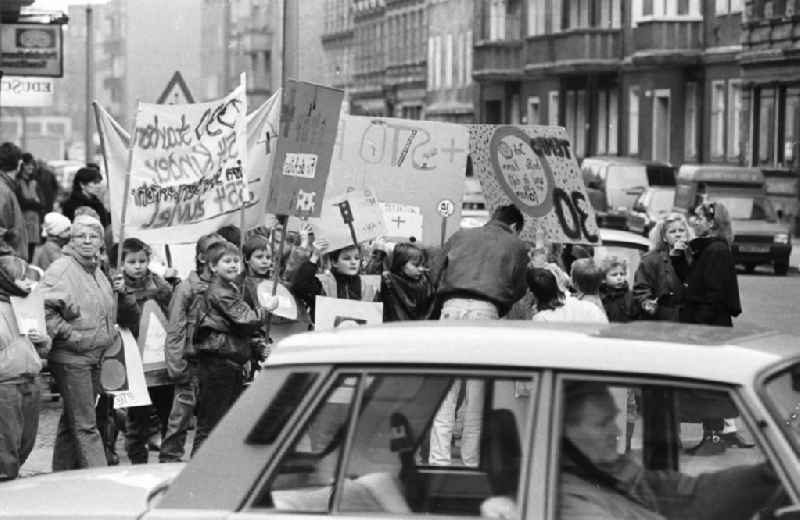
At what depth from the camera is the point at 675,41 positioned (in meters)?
56.3

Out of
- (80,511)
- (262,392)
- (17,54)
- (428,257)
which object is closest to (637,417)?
(262,392)

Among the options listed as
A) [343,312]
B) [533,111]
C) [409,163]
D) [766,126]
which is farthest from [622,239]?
[533,111]

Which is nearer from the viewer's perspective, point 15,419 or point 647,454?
point 647,454

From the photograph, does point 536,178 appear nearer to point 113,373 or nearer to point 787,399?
point 113,373

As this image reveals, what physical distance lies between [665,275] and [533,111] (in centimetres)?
5692

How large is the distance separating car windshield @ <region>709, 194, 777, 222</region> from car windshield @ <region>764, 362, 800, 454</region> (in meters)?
32.1

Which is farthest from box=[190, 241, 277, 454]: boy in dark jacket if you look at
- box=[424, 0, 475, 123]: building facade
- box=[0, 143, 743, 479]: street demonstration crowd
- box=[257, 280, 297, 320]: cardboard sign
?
box=[424, 0, 475, 123]: building facade

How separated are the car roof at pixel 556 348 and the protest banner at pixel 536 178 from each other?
30.9ft

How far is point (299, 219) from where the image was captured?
13812 mm

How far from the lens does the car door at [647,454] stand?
5.09 meters

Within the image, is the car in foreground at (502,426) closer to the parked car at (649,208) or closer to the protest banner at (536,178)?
the protest banner at (536,178)

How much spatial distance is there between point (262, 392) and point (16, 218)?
12111 mm

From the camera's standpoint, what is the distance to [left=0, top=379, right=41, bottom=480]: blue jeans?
33.5ft

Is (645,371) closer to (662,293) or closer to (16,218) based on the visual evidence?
(662,293)
